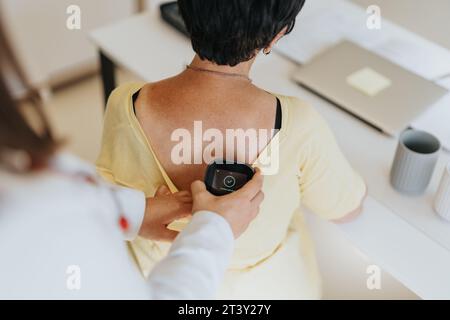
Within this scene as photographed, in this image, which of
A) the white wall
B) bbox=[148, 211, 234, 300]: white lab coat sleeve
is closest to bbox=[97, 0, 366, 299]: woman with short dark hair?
bbox=[148, 211, 234, 300]: white lab coat sleeve

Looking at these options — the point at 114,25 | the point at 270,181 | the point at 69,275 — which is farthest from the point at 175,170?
the point at 114,25

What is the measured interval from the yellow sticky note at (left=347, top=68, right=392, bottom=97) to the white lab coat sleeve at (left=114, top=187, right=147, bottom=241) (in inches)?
25.2

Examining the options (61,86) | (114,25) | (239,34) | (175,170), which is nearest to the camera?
(239,34)

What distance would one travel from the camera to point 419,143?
1.10 meters

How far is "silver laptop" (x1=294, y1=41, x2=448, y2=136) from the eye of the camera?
128cm

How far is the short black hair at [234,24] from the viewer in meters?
0.84

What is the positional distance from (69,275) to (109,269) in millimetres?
47

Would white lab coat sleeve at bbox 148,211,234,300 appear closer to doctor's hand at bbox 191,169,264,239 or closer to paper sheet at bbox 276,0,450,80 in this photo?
doctor's hand at bbox 191,169,264,239

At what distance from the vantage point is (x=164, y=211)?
100 centimetres

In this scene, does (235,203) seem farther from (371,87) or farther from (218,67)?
(371,87)

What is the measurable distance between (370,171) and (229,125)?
0.40m

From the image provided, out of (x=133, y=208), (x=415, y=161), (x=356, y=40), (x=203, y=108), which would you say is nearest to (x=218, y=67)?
(x=203, y=108)
